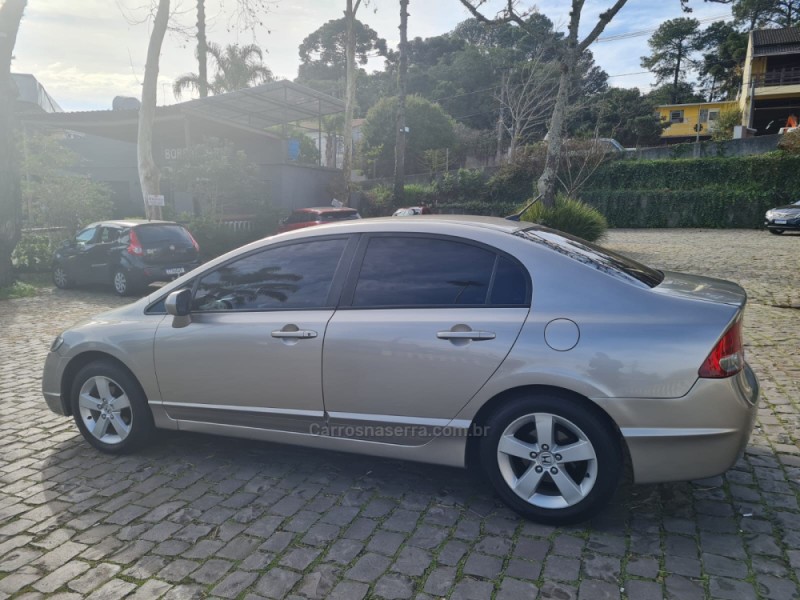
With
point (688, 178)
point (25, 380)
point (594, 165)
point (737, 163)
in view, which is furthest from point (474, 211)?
point (25, 380)

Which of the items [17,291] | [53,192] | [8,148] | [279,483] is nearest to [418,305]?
[279,483]

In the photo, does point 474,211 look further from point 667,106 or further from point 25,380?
point 667,106

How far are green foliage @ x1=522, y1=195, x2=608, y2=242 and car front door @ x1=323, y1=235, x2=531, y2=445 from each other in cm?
1123

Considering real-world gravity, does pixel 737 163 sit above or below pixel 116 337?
above

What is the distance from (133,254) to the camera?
36.2 feet

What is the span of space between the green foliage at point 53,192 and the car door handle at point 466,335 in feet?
50.2

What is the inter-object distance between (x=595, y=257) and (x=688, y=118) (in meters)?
53.1

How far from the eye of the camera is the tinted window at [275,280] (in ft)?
11.9

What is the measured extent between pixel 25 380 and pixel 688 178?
26011 millimetres

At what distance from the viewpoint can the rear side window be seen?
3.21m

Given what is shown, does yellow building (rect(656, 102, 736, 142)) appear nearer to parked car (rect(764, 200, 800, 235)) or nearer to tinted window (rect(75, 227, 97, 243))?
parked car (rect(764, 200, 800, 235))

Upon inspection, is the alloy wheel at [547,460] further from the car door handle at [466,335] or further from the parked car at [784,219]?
the parked car at [784,219]

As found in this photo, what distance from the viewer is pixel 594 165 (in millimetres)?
24922

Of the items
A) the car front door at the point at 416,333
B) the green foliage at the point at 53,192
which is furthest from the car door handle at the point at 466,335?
the green foliage at the point at 53,192
